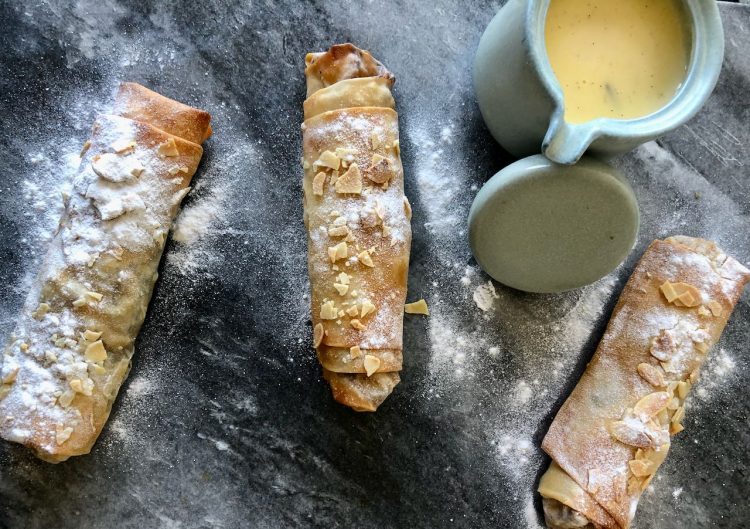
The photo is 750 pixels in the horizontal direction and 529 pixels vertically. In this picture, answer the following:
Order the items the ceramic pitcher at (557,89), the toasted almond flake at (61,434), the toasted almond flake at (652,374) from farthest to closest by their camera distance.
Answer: the toasted almond flake at (652,374)
the toasted almond flake at (61,434)
the ceramic pitcher at (557,89)

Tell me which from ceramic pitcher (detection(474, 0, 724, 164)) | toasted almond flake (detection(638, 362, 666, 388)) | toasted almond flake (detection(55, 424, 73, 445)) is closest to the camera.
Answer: ceramic pitcher (detection(474, 0, 724, 164))

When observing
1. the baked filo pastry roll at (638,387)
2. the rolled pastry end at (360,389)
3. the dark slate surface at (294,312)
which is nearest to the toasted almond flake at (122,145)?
the dark slate surface at (294,312)

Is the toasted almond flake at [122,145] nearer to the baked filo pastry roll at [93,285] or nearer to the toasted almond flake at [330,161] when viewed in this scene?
the baked filo pastry roll at [93,285]

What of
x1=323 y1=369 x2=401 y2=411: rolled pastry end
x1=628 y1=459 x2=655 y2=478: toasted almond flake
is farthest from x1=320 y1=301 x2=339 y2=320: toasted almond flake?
x1=628 y1=459 x2=655 y2=478: toasted almond flake

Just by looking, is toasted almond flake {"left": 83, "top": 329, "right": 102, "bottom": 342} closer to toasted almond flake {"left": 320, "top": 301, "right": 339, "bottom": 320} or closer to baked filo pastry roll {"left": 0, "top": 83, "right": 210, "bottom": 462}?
baked filo pastry roll {"left": 0, "top": 83, "right": 210, "bottom": 462}

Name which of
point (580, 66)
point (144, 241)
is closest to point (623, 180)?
point (580, 66)
